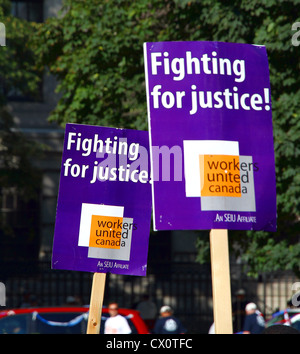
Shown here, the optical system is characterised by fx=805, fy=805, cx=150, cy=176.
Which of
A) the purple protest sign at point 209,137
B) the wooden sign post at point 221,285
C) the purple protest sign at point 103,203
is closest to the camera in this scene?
the wooden sign post at point 221,285

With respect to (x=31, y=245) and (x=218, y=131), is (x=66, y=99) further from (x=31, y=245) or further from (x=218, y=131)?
(x=218, y=131)

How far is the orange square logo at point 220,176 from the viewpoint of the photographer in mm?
5867

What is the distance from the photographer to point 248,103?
608 cm

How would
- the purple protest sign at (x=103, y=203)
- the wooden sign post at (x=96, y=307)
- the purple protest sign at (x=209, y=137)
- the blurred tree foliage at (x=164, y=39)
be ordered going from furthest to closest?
the blurred tree foliage at (x=164, y=39) < the purple protest sign at (x=103, y=203) < the wooden sign post at (x=96, y=307) < the purple protest sign at (x=209, y=137)

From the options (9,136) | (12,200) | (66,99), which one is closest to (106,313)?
(66,99)

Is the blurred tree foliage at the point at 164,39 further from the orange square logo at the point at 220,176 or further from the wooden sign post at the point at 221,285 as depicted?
the wooden sign post at the point at 221,285

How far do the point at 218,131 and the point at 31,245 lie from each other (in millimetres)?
21607

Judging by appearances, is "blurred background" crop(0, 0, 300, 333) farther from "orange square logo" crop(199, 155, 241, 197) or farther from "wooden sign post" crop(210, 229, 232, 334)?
"wooden sign post" crop(210, 229, 232, 334)

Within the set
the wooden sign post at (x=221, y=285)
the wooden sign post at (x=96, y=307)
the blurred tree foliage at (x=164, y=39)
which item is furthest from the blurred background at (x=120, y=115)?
the wooden sign post at (x=221, y=285)

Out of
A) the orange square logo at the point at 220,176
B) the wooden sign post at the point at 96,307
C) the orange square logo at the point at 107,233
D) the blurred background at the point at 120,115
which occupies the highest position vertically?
the blurred background at the point at 120,115

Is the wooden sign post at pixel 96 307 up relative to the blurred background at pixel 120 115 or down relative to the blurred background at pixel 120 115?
down

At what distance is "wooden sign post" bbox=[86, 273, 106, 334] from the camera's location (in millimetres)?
7070

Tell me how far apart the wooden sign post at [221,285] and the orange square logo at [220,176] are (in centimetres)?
31

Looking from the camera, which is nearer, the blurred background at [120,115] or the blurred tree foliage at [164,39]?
the blurred tree foliage at [164,39]
